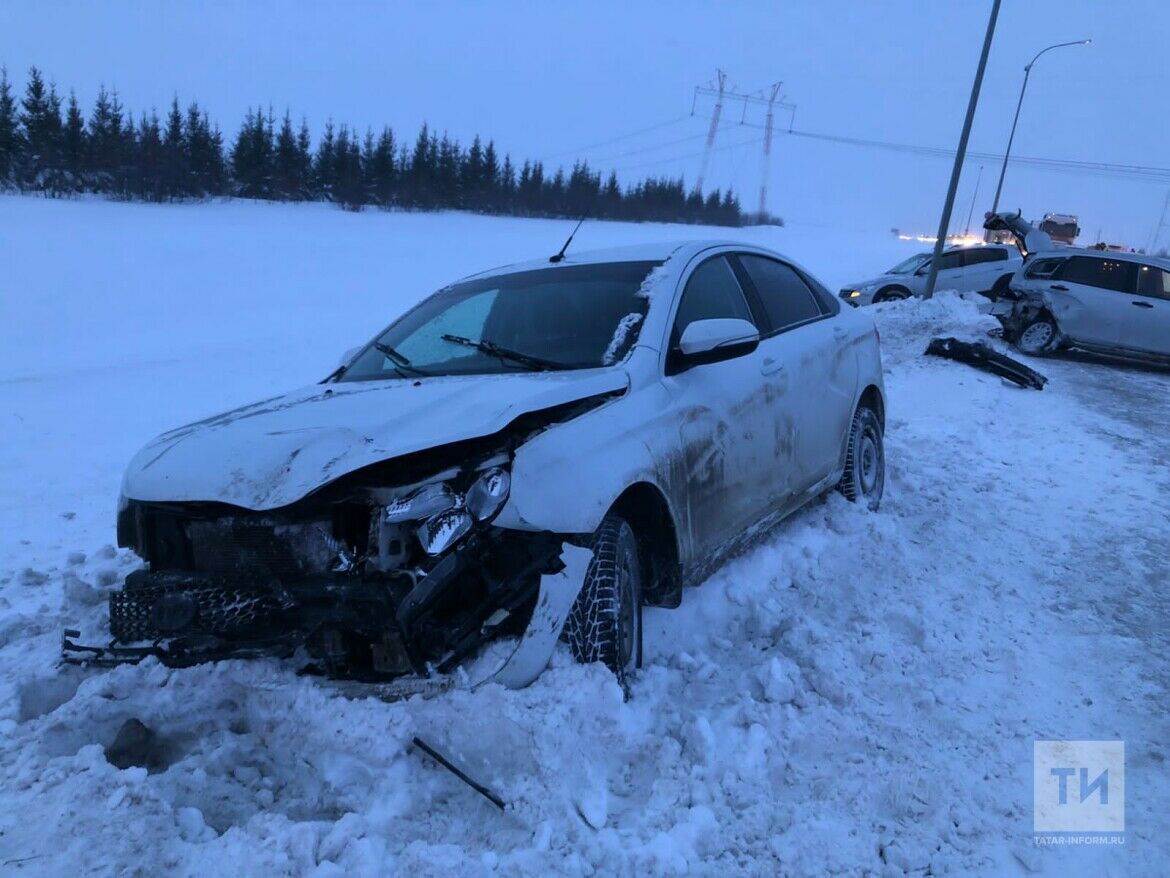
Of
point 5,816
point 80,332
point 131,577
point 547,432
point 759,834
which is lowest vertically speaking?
point 80,332

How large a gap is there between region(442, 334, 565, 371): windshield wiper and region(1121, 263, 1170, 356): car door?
1305cm

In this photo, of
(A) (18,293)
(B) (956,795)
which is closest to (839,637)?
(B) (956,795)

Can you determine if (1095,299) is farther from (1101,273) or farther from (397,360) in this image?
(397,360)

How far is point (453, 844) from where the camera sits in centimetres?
231

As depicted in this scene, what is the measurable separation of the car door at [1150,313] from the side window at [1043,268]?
1180 mm

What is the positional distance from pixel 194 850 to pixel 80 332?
13164 millimetres

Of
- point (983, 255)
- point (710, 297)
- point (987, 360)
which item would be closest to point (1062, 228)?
point (983, 255)

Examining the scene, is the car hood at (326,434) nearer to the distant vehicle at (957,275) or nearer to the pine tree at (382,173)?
the distant vehicle at (957,275)

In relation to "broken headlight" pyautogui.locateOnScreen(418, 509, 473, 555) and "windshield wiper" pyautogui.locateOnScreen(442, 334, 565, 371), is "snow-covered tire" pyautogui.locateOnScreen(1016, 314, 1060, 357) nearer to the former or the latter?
"windshield wiper" pyautogui.locateOnScreen(442, 334, 565, 371)

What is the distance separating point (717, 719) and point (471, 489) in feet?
4.12

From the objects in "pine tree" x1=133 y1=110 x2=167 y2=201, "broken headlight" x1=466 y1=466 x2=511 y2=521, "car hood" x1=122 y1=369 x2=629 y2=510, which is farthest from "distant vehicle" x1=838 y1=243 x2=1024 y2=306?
"pine tree" x1=133 y1=110 x2=167 y2=201

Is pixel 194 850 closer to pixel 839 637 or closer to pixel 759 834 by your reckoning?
pixel 759 834

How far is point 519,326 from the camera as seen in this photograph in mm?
3963

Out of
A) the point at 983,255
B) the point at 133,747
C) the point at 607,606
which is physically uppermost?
the point at 983,255
